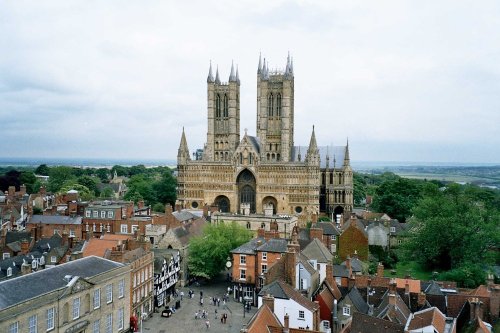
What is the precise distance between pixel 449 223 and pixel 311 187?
38497 millimetres

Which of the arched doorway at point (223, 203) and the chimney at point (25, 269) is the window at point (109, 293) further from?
the arched doorway at point (223, 203)

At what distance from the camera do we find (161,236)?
52.1m

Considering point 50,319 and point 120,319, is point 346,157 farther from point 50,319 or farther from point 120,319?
point 50,319

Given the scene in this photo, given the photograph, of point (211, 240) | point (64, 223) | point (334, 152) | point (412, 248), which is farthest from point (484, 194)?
point (64, 223)

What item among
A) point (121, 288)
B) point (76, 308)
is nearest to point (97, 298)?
point (76, 308)

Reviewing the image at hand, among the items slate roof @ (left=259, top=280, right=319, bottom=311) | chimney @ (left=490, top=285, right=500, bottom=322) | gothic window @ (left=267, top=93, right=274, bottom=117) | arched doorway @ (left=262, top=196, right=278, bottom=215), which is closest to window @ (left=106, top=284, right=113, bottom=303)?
slate roof @ (left=259, top=280, right=319, bottom=311)

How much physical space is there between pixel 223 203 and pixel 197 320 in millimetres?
53955

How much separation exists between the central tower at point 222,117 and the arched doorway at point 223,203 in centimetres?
1029

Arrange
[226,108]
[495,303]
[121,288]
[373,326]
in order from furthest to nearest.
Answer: [226,108] → [121,288] → [495,303] → [373,326]

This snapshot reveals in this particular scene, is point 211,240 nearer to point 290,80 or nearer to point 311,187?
point 311,187

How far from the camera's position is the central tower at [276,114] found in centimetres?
9725

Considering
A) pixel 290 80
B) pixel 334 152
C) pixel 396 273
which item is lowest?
pixel 396 273

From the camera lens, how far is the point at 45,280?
2806cm

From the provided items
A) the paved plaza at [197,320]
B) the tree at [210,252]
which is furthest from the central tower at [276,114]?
the paved plaza at [197,320]
